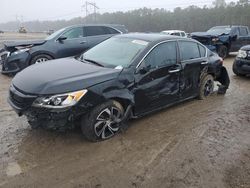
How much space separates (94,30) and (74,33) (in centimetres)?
80

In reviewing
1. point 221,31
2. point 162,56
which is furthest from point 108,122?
point 221,31

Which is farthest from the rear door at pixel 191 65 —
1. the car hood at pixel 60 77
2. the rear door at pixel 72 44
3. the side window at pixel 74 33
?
the side window at pixel 74 33

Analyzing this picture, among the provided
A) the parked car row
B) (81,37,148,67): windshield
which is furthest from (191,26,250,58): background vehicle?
(81,37,148,67): windshield

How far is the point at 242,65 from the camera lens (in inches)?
364

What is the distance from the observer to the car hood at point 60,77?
414 cm

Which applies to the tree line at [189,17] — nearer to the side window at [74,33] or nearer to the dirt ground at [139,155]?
the side window at [74,33]

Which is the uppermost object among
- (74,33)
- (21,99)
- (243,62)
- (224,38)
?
(74,33)

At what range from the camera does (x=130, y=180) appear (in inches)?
141

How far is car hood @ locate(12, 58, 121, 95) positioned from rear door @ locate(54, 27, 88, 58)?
14.0 feet

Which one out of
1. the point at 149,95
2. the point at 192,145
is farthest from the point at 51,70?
the point at 192,145

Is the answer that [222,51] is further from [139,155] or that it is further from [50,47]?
[139,155]

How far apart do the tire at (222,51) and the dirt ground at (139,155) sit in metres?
8.65

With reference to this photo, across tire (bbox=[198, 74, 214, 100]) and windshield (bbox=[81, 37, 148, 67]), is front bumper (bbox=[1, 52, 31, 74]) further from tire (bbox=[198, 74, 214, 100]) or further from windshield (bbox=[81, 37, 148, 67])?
tire (bbox=[198, 74, 214, 100])

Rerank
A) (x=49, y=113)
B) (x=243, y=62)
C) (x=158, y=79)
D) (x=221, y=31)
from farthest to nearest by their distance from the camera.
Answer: (x=221, y=31) < (x=243, y=62) < (x=158, y=79) < (x=49, y=113)
